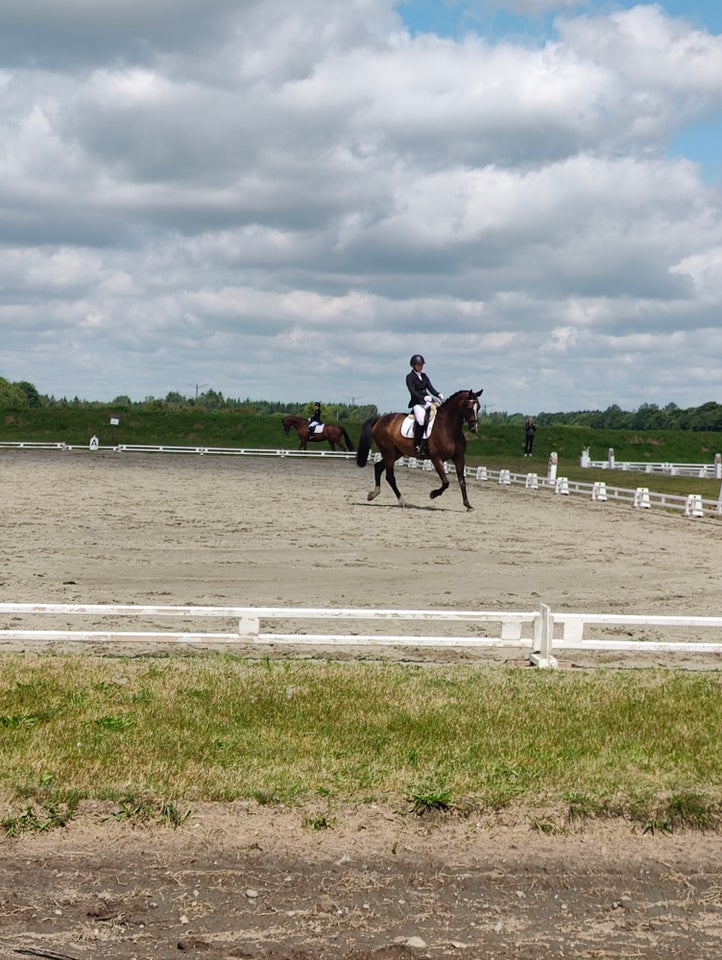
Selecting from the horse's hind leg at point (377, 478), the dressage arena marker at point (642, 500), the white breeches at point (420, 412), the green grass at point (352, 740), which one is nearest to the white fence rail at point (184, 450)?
the dressage arena marker at point (642, 500)

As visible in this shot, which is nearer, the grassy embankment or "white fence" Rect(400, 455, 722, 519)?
"white fence" Rect(400, 455, 722, 519)

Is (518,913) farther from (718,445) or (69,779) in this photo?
(718,445)

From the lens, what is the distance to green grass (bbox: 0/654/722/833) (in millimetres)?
6238

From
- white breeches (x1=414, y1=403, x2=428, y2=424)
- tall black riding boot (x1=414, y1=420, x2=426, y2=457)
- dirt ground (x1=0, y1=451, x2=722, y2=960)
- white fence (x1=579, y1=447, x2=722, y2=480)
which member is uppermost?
white breeches (x1=414, y1=403, x2=428, y2=424)

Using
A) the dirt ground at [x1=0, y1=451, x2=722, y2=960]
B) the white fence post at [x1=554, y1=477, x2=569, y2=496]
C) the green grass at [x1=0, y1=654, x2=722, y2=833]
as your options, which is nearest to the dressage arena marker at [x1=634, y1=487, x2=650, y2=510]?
the white fence post at [x1=554, y1=477, x2=569, y2=496]

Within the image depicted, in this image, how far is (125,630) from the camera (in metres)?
11.3

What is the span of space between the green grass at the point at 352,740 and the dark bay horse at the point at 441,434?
16216 mm

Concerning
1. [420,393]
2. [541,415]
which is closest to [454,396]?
[420,393]

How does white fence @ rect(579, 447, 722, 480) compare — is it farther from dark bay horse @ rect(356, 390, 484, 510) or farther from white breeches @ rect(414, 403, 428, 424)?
white breeches @ rect(414, 403, 428, 424)

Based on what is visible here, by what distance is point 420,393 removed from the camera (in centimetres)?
2628

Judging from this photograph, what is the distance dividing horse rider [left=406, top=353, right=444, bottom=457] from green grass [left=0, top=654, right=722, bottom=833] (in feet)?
56.5

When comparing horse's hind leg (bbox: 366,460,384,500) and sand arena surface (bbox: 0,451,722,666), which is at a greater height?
horse's hind leg (bbox: 366,460,384,500)

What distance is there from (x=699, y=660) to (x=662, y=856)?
5.40m

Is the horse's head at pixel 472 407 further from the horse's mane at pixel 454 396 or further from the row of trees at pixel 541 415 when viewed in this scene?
the row of trees at pixel 541 415
